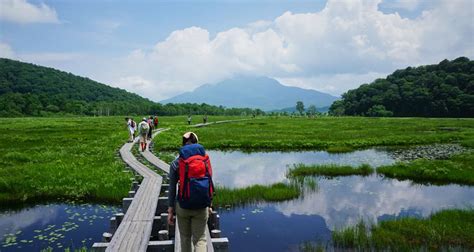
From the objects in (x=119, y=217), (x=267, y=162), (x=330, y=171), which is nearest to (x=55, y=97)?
(x=267, y=162)

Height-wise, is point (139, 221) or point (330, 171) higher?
point (139, 221)

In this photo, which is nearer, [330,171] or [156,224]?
[156,224]

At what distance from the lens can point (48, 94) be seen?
155625 mm

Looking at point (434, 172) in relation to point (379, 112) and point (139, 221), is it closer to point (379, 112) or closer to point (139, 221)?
point (139, 221)

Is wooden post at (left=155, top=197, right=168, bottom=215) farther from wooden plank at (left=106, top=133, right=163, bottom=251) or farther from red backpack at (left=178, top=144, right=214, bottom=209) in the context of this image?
red backpack at (left=178, top=144, right=214, bottom=209)

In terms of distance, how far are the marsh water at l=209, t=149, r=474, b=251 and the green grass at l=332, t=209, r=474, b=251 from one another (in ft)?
3.26

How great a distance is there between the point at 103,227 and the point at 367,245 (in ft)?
30.7

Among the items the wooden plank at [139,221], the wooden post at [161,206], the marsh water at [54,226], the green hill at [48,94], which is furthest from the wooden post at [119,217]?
the green hill at [48,94]

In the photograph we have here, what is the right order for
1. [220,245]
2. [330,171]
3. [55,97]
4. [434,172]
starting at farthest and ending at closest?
1. [55,97]
2. [330,171]
3. [434,172]
4. [220,245]

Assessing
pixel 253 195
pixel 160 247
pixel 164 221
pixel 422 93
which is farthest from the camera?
pixel 422 93

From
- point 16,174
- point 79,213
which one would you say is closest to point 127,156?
point 16,174

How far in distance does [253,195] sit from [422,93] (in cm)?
11188

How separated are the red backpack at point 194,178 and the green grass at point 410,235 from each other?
6.71 m

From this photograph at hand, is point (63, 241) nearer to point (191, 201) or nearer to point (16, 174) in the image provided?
point (191, 201)
